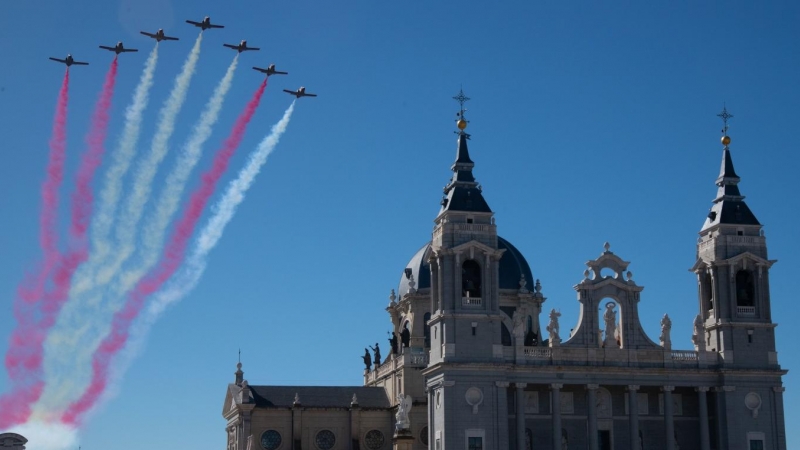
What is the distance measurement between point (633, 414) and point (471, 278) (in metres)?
13.6

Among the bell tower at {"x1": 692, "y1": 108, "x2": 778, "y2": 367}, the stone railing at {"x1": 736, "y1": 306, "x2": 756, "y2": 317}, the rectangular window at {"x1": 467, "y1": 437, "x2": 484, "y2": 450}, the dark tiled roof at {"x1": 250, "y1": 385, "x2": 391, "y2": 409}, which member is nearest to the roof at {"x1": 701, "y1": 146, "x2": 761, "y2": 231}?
the bell tower at {"x1": 692, "y1": 108, "x2": 778, "y2": 367}

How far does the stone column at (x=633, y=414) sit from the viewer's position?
87750 millimetres

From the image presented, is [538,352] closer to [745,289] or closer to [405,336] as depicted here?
[745,289]

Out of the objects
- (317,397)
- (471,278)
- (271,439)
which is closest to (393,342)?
(317,397)

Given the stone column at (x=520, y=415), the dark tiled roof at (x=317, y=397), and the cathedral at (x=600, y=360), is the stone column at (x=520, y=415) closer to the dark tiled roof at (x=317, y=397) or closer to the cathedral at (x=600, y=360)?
the cathedral at (x=600, y=360)

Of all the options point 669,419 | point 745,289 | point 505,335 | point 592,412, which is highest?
point 745,289

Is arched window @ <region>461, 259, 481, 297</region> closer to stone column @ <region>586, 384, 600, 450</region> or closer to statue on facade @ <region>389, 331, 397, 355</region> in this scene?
stone column @ <region>586, 384, 600, 450</region>

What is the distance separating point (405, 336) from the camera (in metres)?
110

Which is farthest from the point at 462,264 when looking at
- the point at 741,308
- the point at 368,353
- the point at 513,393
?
the point at 368,353

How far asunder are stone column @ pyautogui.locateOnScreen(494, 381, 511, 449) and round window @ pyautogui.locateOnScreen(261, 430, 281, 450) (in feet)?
71.0

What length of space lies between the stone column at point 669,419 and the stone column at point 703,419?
1.83 metres

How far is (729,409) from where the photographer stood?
291 ft

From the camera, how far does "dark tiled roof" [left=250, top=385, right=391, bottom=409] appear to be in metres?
101

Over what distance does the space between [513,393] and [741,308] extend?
651 inches
